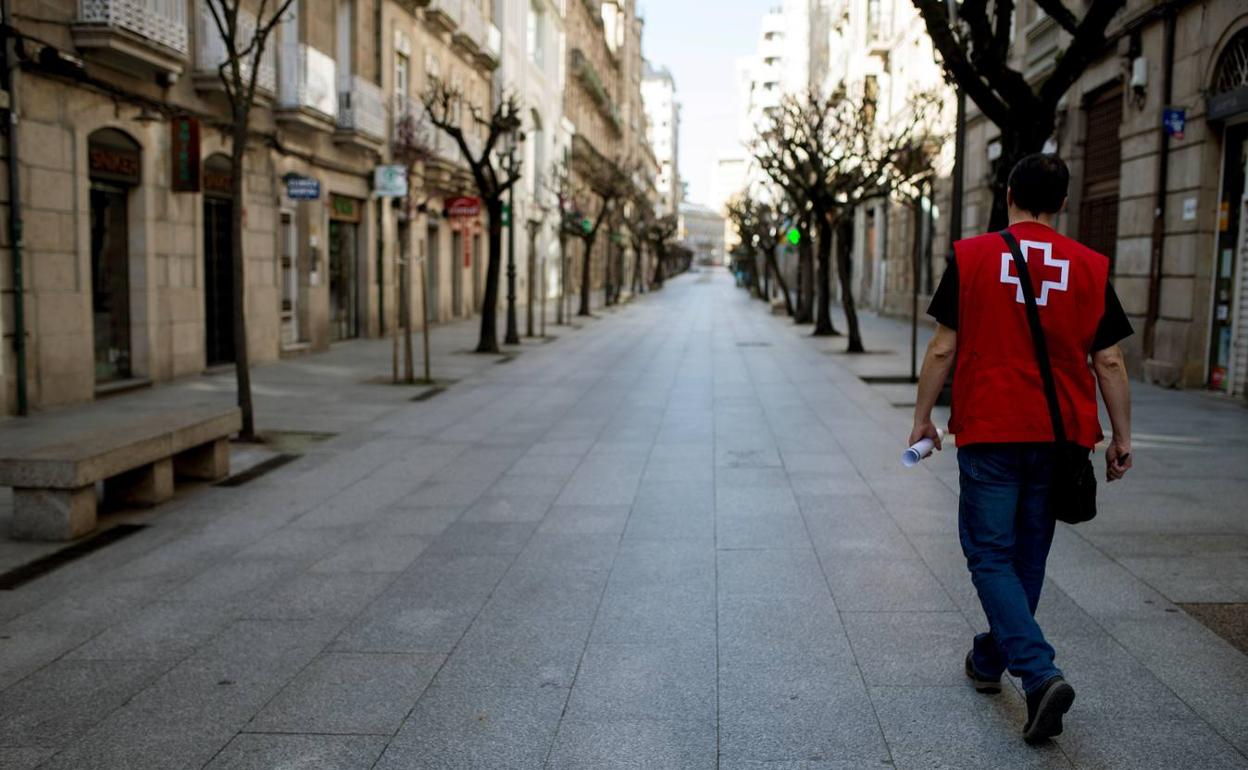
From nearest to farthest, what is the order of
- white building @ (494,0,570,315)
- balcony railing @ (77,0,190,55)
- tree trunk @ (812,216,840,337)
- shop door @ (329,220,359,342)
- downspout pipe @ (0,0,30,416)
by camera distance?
downspout pipe @ (0,0,30,416), balcony railing @ (77,0,190,55), shop door @ (329,220,359,342), tree trunk @ (812,216,840,337), white building @ (494,0,570,315)

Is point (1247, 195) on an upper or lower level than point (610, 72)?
lower

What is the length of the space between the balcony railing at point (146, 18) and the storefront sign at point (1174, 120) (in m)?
12.3

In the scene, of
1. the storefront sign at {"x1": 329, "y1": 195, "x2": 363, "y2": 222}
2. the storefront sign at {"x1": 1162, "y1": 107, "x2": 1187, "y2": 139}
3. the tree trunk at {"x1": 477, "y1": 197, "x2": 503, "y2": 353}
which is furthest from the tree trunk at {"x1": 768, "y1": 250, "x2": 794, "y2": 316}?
the storefront sign at {"x1": 1162, "y1": 107, "x2": 1187, "y2": 139}

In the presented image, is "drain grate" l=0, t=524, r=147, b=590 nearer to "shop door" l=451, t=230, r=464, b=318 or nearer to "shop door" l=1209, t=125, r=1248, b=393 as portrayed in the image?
"shop door" l=1209, t=125, r=1248, b=393

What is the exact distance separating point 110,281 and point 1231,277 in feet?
45.2

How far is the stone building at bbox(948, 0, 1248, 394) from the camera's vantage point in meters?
14.1

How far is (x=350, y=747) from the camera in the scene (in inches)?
153

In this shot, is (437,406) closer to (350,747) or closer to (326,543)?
(326,543)

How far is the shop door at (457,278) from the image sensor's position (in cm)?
3484

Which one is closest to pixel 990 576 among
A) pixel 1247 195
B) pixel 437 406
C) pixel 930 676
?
pixel 930 676

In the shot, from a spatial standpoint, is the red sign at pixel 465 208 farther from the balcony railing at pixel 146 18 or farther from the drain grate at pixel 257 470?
the drain grate at pixel 257 470

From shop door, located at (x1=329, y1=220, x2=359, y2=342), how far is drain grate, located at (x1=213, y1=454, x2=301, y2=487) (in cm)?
1406

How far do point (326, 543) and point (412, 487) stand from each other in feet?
6.00

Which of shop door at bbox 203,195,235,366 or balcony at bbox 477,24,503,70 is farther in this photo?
balcony at bbox 477,24,503,70
